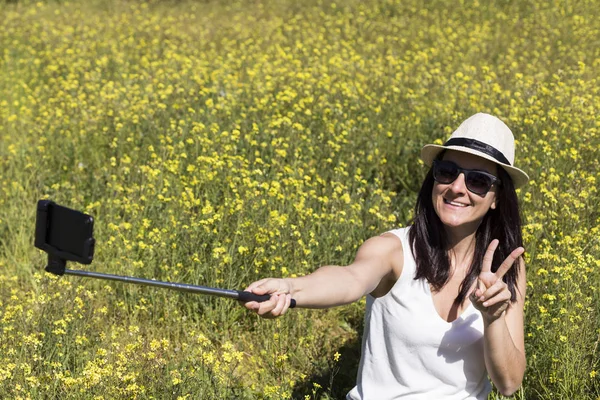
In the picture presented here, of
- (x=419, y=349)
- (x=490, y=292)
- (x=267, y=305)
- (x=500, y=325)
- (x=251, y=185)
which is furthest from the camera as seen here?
(x=251, y=185)

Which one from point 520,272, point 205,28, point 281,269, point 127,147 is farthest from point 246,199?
point 205,28

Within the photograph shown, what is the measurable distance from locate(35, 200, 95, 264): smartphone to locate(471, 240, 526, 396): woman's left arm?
1.14 m

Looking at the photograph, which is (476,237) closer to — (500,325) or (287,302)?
(500,325)

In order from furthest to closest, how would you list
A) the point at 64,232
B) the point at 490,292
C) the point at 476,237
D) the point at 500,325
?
1. the point at 476,237
2. the point at 500,325
3. the point at 490,292
4. the point at 64,232

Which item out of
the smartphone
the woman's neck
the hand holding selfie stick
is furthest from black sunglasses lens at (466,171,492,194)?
the smartphone

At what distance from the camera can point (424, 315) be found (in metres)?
2.83

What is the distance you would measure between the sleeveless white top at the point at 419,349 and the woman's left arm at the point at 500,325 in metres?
0.12

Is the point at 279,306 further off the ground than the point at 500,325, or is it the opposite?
the point at 279,306

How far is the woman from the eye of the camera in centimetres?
281

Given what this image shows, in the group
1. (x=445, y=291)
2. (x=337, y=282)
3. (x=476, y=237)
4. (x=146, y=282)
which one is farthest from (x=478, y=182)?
(x=146, y=282)

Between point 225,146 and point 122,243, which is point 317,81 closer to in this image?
point 225,146

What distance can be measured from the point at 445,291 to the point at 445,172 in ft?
1.33

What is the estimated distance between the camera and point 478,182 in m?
2.91

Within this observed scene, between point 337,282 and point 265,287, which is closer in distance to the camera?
point 265,287
